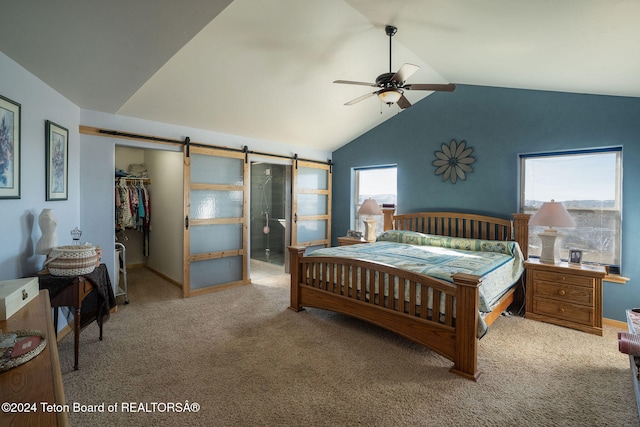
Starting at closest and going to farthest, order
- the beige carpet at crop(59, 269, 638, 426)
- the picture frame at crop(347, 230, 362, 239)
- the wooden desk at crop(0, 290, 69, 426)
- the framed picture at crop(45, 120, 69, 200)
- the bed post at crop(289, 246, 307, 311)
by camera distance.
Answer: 1. the wooden desk at crop(0, 290, 69, 426)
2. the beige carpet at crop(59, 269, 638, 426)
3. the framed picture at crop(45, 120, 69, 200)
4. the bed post at crop(289, 246, 307, 311)
5. the picture frame at crop(347, 230, 362, 239)

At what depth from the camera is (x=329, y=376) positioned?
2.25m

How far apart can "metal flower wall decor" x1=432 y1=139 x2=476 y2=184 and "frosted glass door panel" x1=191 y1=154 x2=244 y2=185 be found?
3013 mm

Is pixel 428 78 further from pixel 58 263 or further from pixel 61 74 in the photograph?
pixel 58 263

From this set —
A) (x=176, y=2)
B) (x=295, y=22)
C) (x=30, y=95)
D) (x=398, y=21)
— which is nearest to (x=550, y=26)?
(x=398, y=21)

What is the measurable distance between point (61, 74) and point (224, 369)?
2.69 meters

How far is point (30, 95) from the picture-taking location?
2.35 metres

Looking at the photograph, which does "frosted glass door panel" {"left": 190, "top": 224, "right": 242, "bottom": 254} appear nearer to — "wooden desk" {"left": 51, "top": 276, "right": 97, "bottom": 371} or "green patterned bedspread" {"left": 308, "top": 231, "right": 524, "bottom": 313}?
"green patterned bedspread" {"left": 308, "top": 231, "right": 524, "bottom": 313}

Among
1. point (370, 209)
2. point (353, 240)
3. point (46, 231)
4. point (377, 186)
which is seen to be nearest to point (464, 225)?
point (370, 209)

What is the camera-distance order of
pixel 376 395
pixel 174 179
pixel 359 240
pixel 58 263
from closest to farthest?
1. pixel 376 395
2. pixel 58 263
3. pixel 174 179
4. pixel 359 240

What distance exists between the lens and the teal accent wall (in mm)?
3186

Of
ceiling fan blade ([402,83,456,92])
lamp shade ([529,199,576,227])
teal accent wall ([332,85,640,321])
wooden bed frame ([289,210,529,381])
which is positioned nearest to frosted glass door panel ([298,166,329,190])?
teal accent wall ([332,85,640,321])

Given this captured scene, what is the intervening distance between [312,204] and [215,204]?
1920 mm

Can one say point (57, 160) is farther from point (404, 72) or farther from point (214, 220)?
point (404, 72)

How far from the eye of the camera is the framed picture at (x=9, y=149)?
200cm
